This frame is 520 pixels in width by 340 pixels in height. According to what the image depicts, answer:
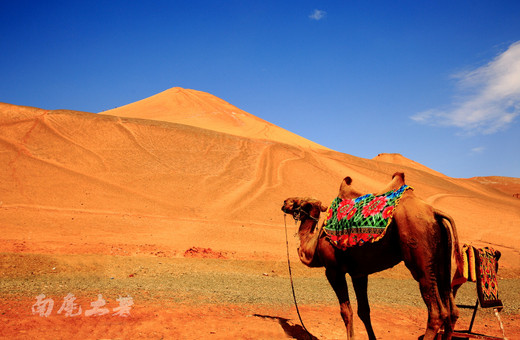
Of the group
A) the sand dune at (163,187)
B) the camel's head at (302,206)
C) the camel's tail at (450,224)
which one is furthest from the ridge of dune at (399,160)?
the camel's tail at (450,224)

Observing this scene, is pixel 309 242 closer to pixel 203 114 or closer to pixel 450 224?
pixel 450 224

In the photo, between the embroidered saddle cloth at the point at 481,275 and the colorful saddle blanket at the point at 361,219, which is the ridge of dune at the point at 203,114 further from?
the embroidered saddle cloth at the point at 481,275

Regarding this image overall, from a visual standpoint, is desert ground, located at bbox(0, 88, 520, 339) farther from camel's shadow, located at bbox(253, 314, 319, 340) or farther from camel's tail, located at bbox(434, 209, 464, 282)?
camel's tail, located at bbox(434, 209, 464, 282)

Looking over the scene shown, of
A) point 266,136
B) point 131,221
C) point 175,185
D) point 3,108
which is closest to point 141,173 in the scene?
point 175,185

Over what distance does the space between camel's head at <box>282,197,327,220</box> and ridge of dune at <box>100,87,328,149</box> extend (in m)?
47.3

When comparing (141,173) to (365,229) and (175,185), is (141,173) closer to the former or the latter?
(175,185)

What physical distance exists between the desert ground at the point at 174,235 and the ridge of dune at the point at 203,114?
18.9 meters

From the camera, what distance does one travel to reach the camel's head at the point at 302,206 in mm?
6793

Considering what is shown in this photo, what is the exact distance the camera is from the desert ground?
24.7 ft

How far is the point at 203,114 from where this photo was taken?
6800 centimetres

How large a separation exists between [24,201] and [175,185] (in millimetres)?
9718

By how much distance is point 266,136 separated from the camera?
57.4 m
